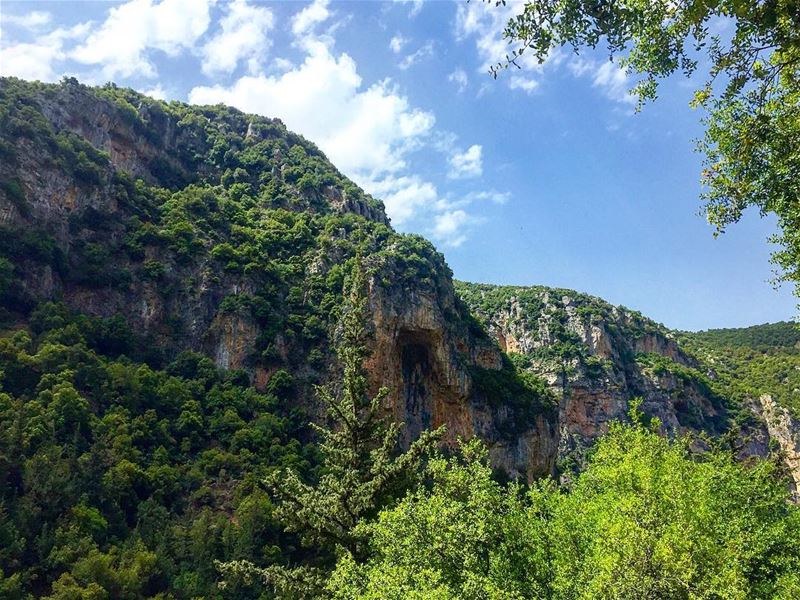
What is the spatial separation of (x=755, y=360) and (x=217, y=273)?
129216 mm

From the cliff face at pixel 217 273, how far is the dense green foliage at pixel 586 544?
108 ft

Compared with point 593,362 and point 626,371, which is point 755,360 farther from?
Result: point 593,362

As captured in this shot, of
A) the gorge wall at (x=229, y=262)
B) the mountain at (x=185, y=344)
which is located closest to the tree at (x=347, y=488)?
the mountain at (x=185, y=344)

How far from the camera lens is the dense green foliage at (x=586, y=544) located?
1161 cm

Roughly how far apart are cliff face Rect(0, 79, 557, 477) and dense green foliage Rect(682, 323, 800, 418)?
68.3 m

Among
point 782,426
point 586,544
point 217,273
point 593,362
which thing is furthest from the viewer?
point 593,362

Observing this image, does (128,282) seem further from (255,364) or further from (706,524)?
(706,524)

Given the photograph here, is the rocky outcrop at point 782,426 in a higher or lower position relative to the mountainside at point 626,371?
lower

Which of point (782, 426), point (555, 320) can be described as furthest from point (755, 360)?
point (555, 320)

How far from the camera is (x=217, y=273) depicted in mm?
53594

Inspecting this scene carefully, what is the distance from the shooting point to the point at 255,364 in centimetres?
5025

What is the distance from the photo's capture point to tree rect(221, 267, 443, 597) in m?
16.4

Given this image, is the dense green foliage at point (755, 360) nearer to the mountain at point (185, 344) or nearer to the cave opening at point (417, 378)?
the mountain at point (185, 344)

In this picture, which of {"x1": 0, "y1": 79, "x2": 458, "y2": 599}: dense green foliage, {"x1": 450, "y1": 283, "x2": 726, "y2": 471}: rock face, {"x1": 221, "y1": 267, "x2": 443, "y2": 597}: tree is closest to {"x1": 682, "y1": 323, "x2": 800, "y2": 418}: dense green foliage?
{"x1": 450, "y1": 283, "x2": 726, "y2": 471}: rock face
